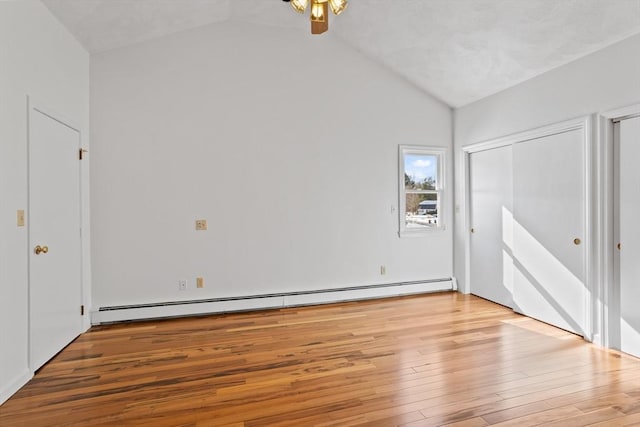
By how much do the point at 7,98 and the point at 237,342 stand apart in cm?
264

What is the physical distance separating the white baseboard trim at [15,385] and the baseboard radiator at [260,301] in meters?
1.19

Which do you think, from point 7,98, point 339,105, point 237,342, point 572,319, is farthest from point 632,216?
point 7,98

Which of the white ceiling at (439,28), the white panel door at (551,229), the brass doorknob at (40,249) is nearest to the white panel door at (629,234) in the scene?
the white panel door at (551,229)

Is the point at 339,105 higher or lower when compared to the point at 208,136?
higher

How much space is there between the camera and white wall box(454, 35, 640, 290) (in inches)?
114

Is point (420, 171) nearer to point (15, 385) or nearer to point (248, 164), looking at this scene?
point (248, 164)

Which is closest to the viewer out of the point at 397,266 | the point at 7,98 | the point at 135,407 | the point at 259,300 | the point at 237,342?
the point at 135,407

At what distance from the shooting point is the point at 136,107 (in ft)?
12.5

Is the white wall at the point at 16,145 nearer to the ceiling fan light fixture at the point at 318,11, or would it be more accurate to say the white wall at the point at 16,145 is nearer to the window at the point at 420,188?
the ceiling fan light fixture at the point at 318,11

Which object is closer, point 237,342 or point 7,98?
point 7,98

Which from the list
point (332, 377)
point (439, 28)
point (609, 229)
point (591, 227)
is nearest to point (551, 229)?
point (591, 227)

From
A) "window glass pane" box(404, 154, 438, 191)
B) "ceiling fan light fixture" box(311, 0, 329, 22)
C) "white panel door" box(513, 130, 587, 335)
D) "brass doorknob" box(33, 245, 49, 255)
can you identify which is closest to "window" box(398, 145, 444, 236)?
"window glass pane" box(404, 154, 438, 191)

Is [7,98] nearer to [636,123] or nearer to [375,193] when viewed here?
[375,193]

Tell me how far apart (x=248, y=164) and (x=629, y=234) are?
3.89 meters
